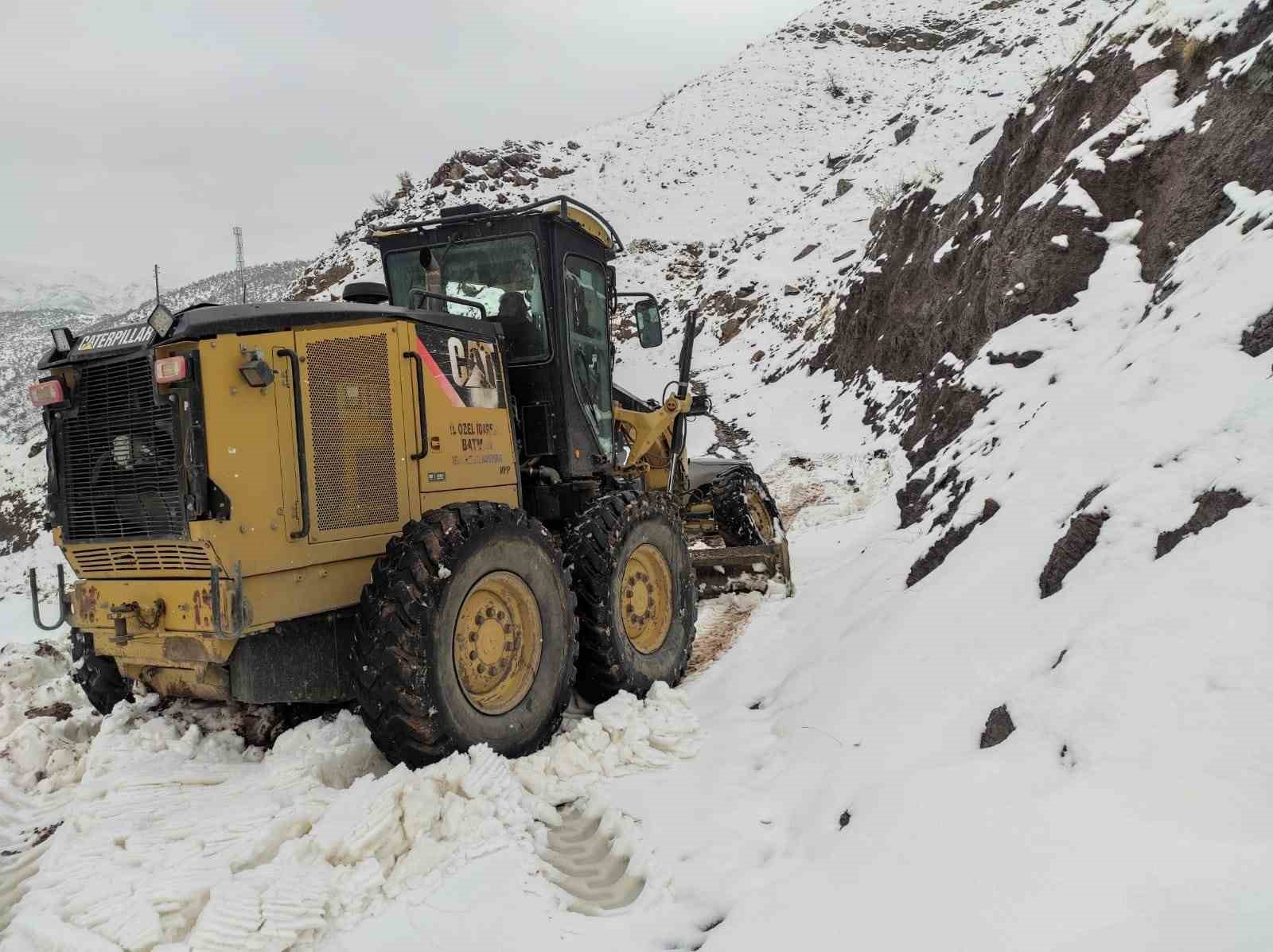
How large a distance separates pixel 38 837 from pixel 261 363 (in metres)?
2.10

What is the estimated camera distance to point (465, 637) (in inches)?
151

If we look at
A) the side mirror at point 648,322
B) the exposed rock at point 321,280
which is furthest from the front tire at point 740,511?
the exposed rock at point 321,280

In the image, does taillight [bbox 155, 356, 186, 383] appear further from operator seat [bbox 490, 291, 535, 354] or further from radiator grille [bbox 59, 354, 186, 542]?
operator seat [bbox 490, 291, 535, 354]

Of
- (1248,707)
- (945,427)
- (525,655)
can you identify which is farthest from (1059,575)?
(945,427)

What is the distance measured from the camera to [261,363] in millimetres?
3439

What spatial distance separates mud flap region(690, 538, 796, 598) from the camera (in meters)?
6.62

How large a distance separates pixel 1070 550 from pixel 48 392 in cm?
448

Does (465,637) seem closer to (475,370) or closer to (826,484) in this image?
(475,370)

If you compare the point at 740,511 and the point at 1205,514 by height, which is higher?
the point at 1205,514

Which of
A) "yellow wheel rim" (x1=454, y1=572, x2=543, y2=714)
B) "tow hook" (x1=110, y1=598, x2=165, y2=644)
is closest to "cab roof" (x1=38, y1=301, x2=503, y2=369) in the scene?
"tow hook" (x1=110, y1=598, x2=165, y2=644)

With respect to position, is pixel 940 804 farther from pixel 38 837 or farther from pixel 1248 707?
pixel 38 837

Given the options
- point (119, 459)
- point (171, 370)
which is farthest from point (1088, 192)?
point (119, 459)

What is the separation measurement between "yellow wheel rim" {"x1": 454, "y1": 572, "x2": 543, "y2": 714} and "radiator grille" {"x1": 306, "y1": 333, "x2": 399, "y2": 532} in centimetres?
60

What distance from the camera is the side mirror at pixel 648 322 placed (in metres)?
6.25
